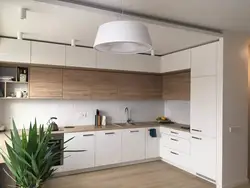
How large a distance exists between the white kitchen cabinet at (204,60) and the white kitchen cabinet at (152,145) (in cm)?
164

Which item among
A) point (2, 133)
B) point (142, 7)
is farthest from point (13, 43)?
point (142, 7)

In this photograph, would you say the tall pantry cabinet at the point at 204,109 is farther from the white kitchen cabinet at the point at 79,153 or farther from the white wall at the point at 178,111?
the white kitchen cabinet at the point at 79,153

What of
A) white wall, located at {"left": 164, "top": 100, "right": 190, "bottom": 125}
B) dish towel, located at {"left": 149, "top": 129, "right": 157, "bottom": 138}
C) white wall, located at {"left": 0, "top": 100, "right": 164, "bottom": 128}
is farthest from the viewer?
white wall, located at {"left": 164, "top": 100, "right": 190, "bottom": 125}

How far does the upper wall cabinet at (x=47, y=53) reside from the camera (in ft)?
12.9

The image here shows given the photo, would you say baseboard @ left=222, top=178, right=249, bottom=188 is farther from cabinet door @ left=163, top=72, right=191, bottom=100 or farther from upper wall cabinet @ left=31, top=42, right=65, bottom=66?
upper wall cabinet @ left=31, top=42, right=65, bottom=66

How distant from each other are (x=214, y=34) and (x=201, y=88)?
3.20 feet

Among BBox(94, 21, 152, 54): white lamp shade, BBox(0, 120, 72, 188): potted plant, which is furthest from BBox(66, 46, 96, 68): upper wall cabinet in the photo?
BBox(0, 120, 72, 188): potted plant

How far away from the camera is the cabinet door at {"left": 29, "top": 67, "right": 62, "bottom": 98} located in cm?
412

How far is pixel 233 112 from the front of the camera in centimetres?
366

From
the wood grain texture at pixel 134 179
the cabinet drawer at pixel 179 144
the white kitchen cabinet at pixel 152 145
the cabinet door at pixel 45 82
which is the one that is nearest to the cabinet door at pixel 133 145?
the white kitchen cabinet at pixel 152 145

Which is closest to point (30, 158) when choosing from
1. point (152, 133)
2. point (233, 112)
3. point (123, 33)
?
point (123, 33)

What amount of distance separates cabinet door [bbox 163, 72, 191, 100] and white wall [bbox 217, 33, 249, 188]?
3.43 ft

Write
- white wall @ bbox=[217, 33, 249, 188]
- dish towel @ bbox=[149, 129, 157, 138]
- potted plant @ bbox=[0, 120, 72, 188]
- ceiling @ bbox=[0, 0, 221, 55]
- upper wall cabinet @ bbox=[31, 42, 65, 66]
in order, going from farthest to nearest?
dish towel @ bbox=[149, 129, 157, 138], upper wall cabinet @ bbox=[31, 42, 65, 66], white wall @ bbox=[217, 33, 249, 188], ceiling @ bbox=[0, 0, 221, 55], potted plant @ bbox=[0, 120, 72, 188]

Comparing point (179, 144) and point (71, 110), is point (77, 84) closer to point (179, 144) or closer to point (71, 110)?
point (71, 110)
